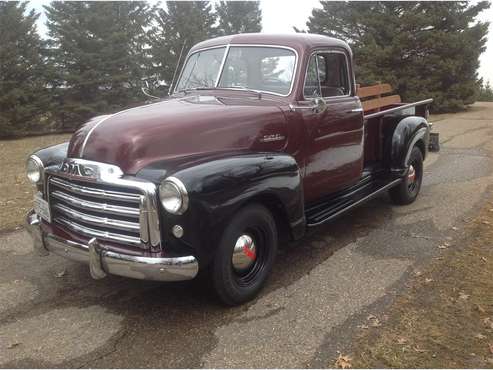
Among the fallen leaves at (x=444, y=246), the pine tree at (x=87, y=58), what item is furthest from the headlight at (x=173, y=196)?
the pine tree at (x=87, y=58)

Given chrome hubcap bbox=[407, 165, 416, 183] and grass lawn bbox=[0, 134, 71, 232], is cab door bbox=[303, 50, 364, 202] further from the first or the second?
grass lawn bbox=[0, 134, 71, 232]

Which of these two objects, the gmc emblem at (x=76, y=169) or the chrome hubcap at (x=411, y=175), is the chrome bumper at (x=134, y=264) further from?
the chrome hubcap at (x=411, y=175)

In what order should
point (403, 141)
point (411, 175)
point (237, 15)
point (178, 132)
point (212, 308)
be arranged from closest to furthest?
point (178, 132) → point (212, 308) → point (403, 141) → point (411, 175) → point (237, 15)

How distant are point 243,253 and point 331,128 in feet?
5.81

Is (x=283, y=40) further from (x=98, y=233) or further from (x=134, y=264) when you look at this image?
(x=134, y=264)

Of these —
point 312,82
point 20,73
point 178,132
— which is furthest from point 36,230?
point 20,73

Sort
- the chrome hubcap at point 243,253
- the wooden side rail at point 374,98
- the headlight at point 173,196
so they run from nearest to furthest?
the headlight at point 173,196
the chrome hubcap at point 243,253
the wooden side rail at point 374,98

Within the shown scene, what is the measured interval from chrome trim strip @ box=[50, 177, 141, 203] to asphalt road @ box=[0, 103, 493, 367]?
923mm

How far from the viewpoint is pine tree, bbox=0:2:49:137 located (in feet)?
49.2

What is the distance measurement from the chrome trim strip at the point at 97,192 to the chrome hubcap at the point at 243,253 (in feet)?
2.78

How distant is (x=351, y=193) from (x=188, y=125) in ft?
7.71

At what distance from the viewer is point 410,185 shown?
6.25m

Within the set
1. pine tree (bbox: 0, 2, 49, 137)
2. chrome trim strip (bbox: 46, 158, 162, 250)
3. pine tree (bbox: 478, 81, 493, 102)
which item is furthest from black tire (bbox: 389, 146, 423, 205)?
pine tree (bbox: 478, 81, 493, 102)

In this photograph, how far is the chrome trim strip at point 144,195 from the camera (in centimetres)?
293
